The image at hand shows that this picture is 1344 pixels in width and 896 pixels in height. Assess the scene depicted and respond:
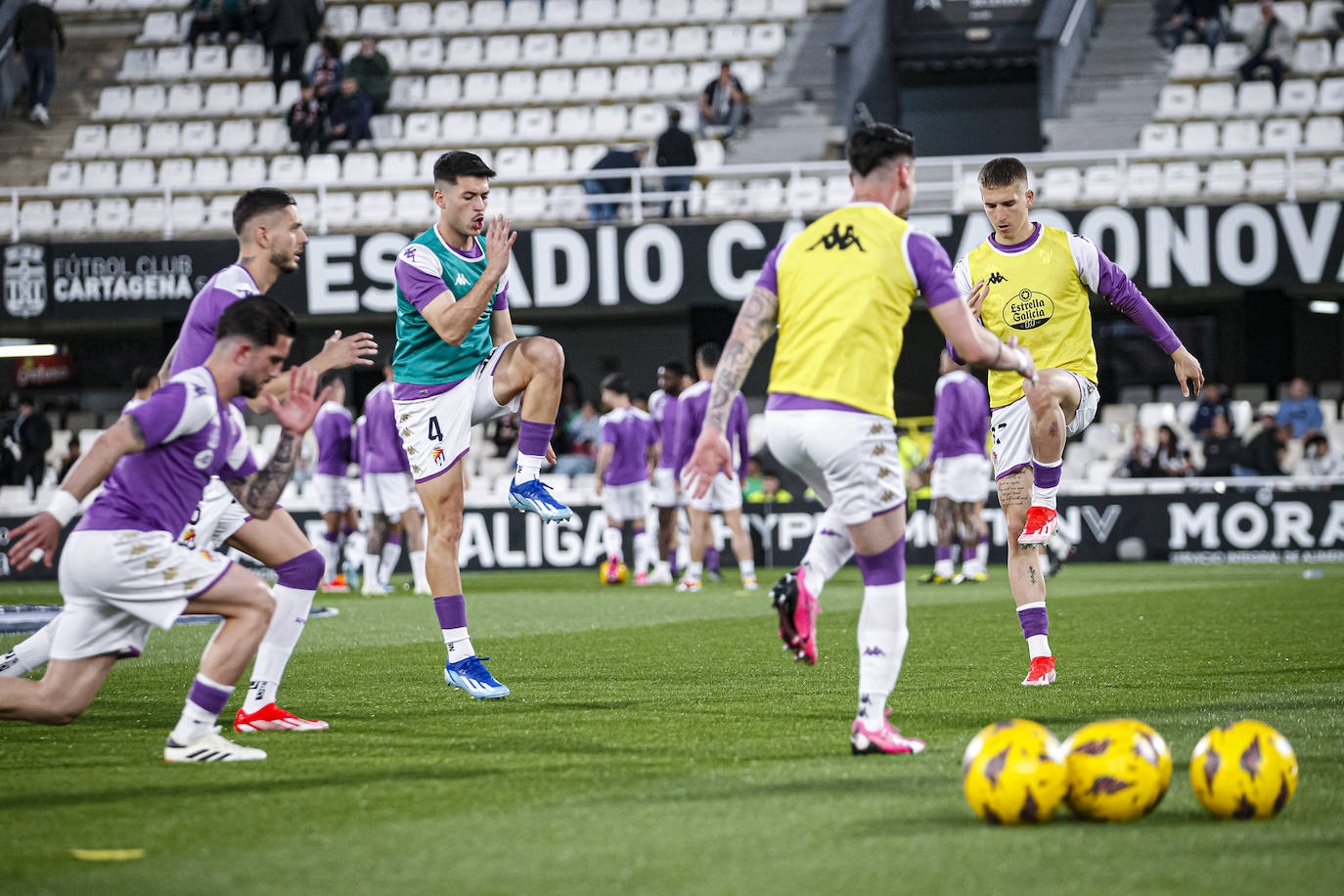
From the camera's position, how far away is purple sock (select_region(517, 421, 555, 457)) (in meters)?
7.23

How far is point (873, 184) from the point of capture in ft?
Result: 16.8

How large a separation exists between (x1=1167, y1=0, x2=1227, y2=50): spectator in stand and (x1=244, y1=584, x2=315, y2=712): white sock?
2205 centimetres

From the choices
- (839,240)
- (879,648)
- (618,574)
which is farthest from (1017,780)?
(618,574)

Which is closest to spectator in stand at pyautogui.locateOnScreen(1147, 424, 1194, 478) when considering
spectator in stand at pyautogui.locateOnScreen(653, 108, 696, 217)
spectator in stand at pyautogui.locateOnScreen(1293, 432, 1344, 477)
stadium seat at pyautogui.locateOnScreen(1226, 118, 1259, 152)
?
spectator in stand at pyautogui.locateOnScreen(1293, 432, 1344, 477)

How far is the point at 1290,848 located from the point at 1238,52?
23.3 meters

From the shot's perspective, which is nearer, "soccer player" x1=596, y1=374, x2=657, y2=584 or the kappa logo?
the kappa logo

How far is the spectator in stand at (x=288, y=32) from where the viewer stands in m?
26.1

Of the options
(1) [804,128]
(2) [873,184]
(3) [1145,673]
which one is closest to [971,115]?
(1) [804,128]

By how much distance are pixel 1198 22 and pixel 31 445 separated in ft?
64.4

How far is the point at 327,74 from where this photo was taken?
25062 millimetres

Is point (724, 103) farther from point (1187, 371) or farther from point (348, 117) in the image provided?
point (1187, 371)

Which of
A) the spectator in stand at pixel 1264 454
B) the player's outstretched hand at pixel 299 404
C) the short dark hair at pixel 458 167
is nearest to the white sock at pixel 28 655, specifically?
the player's outstretched hand at pixel 299 404

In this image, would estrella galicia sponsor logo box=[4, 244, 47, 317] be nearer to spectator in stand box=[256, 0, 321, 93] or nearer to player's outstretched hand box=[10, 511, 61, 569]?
spectator in stand box=[256, 0, 321, 93]

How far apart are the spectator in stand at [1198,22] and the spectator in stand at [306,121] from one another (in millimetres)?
14335
